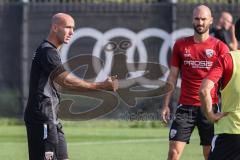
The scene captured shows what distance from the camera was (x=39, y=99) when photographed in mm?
9141

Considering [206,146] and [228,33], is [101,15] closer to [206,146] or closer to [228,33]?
[228,33]

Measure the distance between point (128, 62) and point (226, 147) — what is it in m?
12.2

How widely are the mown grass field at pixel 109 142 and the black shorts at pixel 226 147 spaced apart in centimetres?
599

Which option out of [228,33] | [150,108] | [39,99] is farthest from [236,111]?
[150,108]

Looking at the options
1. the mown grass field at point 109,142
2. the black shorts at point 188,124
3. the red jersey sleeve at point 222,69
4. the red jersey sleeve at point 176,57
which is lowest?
the mown grass field at point 109,142

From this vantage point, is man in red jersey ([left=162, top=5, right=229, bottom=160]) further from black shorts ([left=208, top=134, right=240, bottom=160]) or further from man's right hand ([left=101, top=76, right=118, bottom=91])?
black shorts ([left=208, top=134, right=240, bottom=160])

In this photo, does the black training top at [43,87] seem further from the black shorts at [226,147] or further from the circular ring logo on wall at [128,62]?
the circular ring logo on wall at [128,62]

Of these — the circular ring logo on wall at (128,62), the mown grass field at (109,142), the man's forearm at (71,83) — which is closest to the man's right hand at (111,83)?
the man's forearm at (71,83)

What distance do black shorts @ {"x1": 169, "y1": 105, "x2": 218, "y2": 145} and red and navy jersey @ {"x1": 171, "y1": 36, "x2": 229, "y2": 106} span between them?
0.10 meters

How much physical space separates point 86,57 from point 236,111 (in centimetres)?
1276

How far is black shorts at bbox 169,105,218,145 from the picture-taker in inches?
418

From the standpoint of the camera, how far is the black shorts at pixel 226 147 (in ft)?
25.5

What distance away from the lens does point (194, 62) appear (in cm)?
1083

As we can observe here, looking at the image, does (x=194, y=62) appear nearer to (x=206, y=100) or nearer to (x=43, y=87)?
(x=43, y=87)
